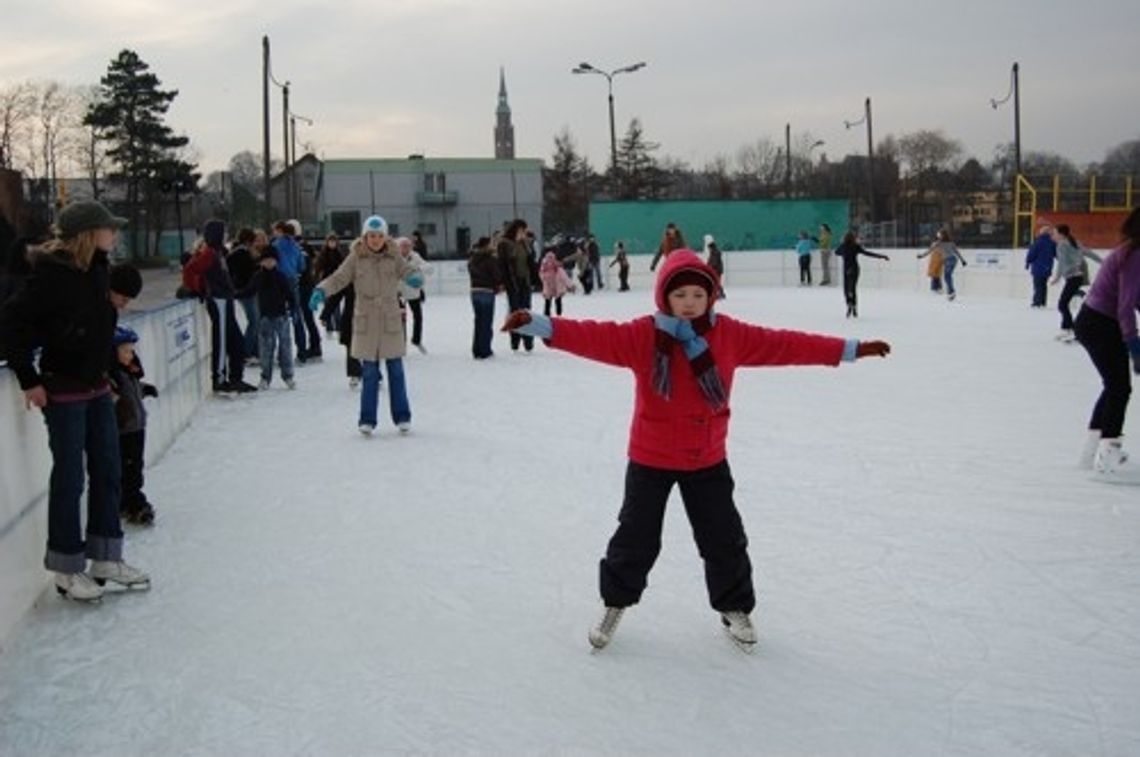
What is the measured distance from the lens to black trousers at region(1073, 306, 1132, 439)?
6.09 m

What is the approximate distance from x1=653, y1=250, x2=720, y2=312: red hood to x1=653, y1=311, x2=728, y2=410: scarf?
0.06m

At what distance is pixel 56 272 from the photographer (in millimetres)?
3965

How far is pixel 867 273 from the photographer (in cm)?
2836

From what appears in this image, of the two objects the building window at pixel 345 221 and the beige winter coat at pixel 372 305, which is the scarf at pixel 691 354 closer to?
the beige winter coat at pixel 372 305

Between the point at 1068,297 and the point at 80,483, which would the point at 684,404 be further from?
the point at 1068,297

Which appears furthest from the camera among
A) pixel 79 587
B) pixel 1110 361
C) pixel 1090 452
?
A: pixel 1090 452

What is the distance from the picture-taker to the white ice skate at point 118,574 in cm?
433

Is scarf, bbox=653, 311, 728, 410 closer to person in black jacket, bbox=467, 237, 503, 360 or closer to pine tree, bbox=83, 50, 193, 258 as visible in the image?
person in black jacket, bbox=467, 237, 503, 360

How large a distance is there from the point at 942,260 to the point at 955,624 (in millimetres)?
20024

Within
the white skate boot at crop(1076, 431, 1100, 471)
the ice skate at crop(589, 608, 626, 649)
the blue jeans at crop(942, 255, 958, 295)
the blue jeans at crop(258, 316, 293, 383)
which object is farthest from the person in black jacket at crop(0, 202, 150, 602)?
the blue jeans at crop(942, 255, 958, 295)

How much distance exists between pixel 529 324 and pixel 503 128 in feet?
460

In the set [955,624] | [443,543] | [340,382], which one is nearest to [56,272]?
[443,543]

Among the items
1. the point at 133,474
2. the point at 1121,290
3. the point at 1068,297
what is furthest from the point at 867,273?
the point at 133,474

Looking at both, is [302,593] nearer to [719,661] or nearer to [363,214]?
[719,661]
